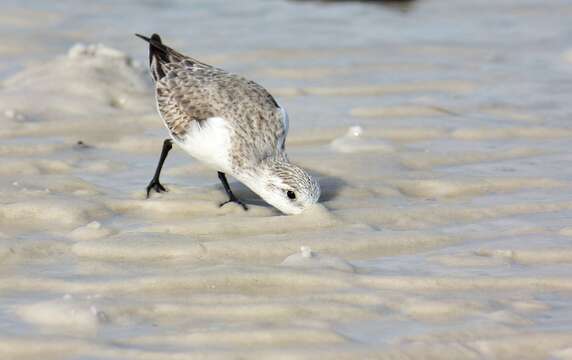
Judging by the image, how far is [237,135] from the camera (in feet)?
18.5

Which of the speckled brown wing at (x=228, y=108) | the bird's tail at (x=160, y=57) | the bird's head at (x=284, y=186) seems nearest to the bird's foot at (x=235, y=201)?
the bird's head at (x=284, y=186)

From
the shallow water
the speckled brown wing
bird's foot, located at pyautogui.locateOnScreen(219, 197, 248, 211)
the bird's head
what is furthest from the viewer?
the speckled brown wing

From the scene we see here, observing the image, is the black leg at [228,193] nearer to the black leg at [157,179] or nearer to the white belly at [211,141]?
the white belly at [211,141]

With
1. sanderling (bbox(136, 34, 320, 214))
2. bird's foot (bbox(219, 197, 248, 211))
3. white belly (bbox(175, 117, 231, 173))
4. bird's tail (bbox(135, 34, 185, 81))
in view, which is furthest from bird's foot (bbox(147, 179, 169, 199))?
bird's tail (bbox(135, 34, 185, 81))

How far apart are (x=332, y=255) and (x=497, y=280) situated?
748 millimetres

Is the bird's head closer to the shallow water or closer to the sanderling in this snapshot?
the sanderling

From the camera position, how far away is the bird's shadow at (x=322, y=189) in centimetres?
583

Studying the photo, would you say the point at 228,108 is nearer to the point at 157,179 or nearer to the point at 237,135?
the point at 237,135

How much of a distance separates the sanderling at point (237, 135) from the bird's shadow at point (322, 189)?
0.17 metres

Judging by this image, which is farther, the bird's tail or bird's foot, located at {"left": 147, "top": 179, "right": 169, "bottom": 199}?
the bird's tail

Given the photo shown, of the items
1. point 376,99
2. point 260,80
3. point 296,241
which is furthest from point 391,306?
point 260,80

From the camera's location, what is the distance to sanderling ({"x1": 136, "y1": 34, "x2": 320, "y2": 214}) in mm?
5465

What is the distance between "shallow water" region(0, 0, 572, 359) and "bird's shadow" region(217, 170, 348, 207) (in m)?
0.02

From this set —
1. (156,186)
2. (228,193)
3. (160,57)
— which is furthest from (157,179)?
(160,57)
